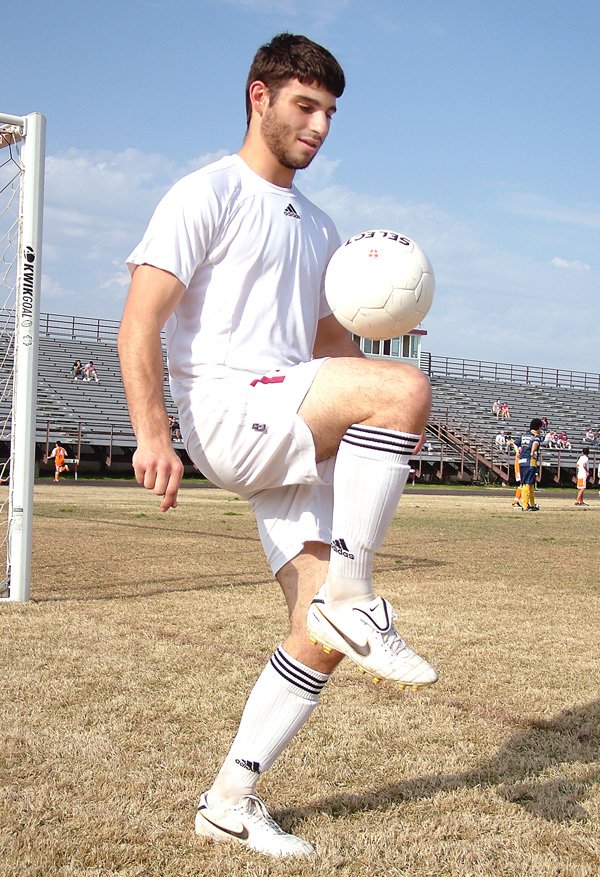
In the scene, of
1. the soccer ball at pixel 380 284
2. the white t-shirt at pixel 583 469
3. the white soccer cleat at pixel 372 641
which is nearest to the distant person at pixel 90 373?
the white t-shirt at pixel 583 469

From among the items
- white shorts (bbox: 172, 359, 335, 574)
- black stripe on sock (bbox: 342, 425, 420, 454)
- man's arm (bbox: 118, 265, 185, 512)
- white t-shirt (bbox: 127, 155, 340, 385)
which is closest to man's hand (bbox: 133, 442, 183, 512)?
man's arm (bbox: 118, 265, 185, 512)

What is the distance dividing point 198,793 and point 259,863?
589 millimetres

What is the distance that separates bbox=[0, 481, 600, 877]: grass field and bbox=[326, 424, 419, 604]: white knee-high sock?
765 millimetres

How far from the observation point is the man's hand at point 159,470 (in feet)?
7.98

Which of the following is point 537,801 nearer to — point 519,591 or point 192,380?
point 192,380

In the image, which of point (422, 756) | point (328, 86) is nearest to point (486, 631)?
point (422, 756)

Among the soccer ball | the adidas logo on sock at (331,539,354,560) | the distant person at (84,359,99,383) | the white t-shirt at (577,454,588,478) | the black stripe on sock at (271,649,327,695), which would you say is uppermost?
the distant person at (84,359,99,383)

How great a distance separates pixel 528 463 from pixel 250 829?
1848cm

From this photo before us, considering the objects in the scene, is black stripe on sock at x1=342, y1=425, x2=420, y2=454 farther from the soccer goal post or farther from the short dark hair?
the soccer goal post

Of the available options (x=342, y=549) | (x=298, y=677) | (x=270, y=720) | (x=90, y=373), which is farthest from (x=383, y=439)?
(x=90, y=373)

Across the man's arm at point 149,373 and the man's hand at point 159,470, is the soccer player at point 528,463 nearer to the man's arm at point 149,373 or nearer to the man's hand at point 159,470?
the man's arm at point 149,373

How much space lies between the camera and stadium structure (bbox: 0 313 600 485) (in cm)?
3322

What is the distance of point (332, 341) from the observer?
10.5 ft

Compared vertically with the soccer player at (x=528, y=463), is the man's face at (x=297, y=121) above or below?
above
